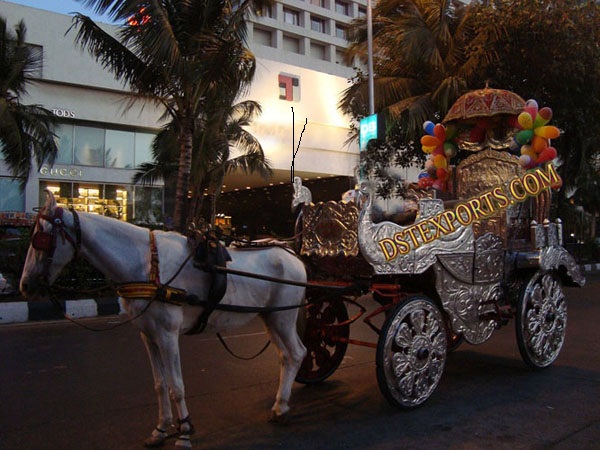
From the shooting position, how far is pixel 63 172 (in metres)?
21.3

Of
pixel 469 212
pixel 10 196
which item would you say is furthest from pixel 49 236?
pixel 10 196

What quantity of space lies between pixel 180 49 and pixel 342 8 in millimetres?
34994

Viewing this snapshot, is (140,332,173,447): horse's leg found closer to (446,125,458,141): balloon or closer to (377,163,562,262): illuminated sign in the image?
(377,163,562,262): illuminated sign

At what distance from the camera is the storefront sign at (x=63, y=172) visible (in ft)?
68.2

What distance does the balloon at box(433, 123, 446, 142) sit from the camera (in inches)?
291

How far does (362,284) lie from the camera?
16.8 ft

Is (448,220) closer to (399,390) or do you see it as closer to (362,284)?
(362,284)

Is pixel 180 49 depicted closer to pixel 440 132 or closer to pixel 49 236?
pixel 440 132

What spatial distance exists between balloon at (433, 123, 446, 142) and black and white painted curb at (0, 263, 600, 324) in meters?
6.22

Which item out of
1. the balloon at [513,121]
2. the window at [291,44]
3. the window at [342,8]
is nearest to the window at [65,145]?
the balloon at [513,121]

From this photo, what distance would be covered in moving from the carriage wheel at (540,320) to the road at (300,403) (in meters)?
0.21

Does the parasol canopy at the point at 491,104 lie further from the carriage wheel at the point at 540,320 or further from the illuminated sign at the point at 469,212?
the carriage wheel at the point at 540,320

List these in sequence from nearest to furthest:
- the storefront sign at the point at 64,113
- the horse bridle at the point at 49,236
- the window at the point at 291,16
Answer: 1. the horse bridle at the point at 49,236
2. the storefront sign at the point at 64,113
3. the window at the point at 291,16

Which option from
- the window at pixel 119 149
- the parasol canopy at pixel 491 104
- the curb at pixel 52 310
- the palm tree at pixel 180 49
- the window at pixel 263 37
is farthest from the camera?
the window at pixel 263 37
